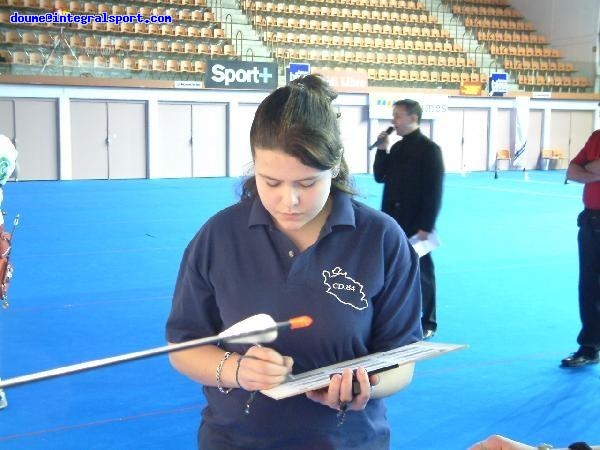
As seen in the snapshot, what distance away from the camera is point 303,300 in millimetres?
1917

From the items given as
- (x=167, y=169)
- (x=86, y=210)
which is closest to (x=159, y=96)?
→ (x=167, y=169)

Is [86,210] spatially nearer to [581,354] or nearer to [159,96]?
[159,96]

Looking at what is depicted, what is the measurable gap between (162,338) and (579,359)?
3.35 m

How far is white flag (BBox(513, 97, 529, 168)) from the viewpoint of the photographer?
28.1 meters

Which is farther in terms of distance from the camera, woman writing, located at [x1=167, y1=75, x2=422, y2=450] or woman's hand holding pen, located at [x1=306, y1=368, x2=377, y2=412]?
woman writing, located at [x1=167, y1=75, x2=422, y2=450]

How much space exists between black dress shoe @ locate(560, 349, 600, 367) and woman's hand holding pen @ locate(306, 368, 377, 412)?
4.07 metres

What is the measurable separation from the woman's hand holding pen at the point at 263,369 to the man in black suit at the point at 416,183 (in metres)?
4.21

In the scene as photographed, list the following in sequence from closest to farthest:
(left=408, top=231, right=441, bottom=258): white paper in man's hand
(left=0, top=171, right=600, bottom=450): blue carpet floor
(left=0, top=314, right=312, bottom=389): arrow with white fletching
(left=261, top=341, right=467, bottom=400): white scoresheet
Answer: (left=0, top=314, right=312, bottom=389): arrow with white fletching
(left=261, top=341, right=467, bottom=400): white scoresheet
(left=0, top=171, right=600, bottom=450): blue carpet floor
(left=408, top=231, right=441, bottom=258): white paper in man's hand

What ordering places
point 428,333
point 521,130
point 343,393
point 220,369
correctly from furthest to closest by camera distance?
point 521,130 < point 428,333 < point 220,369 < point 343,393

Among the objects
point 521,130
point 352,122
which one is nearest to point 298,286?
point 352,122

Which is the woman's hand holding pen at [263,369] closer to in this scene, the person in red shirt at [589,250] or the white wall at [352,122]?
the person in red shirt at [589,250]

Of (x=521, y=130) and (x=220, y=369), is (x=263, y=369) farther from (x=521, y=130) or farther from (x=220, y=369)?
(x=521, y=130)

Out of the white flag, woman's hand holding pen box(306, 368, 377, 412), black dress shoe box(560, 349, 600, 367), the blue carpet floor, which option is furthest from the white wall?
woman's hand holding pen box(306, 368, 377, 412)

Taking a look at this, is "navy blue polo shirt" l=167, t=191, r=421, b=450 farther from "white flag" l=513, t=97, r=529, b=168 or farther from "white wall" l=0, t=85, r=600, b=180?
"white flag" l=513, t=97, r=529, b=168
